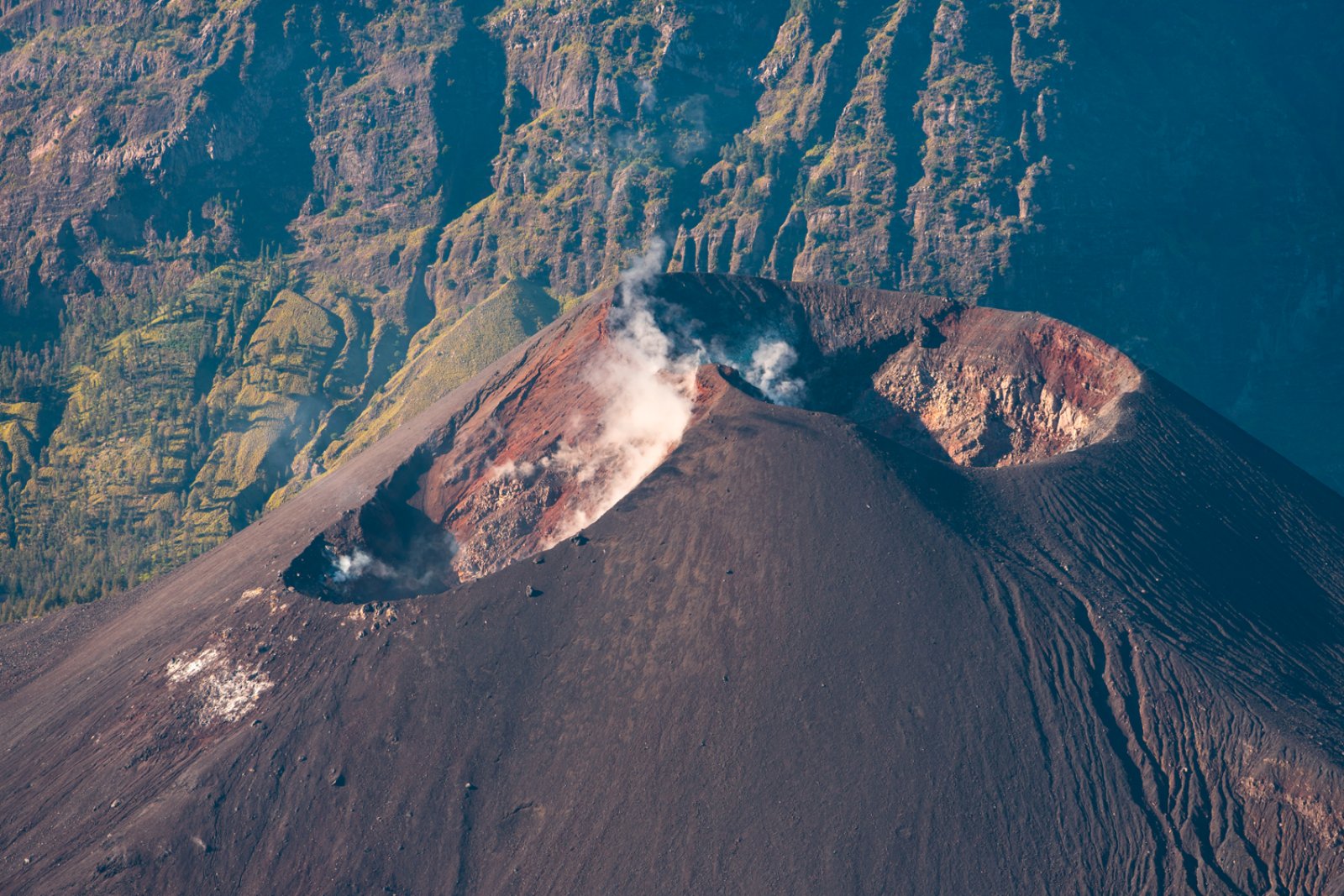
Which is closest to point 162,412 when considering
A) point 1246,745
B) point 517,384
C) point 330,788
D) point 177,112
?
point 177,112

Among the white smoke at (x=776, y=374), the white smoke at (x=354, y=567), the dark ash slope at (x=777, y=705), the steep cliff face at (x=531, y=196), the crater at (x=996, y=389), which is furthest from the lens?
the steep cliff face at (x=531, y=196)

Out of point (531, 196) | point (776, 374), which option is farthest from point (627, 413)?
point (531, 196)

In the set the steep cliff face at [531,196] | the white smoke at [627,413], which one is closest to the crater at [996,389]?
the white smoke at [627,413]

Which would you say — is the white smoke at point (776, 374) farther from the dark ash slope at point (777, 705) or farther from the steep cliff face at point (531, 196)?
the steep cliff face at point (531, 196)

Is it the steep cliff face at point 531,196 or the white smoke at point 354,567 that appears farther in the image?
the steep cliff face at point 531,196

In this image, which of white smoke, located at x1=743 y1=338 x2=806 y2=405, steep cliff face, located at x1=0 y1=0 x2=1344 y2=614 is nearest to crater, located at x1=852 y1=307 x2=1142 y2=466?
white smoke, located at x1=743 y1=338 x2=806 y2=405

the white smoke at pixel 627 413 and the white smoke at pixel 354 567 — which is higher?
the white smoke at pixel 627 413

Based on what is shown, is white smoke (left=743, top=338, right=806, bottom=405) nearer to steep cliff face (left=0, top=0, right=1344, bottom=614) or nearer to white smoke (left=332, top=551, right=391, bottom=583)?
white smoke (left=332, top=551, right=391, bottom=583)
